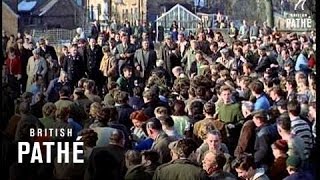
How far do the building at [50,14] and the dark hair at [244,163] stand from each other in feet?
7.25

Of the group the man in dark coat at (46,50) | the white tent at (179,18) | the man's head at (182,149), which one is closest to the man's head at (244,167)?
the man's head at (182,149)

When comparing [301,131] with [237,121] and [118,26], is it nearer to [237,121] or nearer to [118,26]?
[237,121]

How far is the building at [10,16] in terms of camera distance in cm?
760

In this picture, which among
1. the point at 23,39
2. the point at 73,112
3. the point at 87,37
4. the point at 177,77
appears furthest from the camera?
the point at 177,77

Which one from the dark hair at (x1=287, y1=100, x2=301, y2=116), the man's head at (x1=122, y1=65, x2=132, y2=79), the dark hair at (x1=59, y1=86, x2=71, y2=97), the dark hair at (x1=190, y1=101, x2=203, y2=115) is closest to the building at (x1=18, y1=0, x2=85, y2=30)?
the dark hair at (x1=59, y1=86, x2=71, y2=97)

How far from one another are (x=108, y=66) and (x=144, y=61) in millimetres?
422

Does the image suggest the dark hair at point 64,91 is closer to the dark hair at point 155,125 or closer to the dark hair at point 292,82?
the dark hair at point 155,125

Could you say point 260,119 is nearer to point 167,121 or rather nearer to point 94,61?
point 167,121

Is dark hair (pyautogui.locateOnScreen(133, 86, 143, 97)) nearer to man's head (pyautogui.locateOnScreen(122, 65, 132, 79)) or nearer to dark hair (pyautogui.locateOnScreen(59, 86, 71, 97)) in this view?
dark hair (pyautogui.locateOnScreen(59, 86, 71, 97))

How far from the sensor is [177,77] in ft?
31.9

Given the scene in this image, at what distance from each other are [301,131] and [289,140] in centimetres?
24

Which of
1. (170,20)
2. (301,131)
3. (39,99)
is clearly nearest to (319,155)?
(301,131)

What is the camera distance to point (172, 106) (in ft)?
25.7

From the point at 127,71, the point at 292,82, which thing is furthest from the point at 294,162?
the point at 127,71
